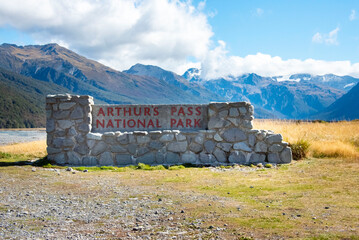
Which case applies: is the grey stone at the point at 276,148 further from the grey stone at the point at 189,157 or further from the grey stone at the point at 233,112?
the grey stone at the point at 189,157

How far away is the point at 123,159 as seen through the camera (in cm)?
1127

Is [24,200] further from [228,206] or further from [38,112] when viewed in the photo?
[38,112]

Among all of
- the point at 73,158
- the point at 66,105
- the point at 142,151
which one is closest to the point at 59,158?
the point at 73,158

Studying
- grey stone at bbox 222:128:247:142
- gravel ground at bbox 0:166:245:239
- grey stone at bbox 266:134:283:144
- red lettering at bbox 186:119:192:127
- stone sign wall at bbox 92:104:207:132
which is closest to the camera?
gravel ground at bbox 0:166:245:239

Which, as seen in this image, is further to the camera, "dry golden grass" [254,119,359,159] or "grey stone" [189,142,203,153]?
"dry golden grass" [254,119,359,159]

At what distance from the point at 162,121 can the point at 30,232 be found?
24.5ft

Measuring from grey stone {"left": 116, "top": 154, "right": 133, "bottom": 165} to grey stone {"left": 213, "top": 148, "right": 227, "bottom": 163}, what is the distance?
2.87 metres

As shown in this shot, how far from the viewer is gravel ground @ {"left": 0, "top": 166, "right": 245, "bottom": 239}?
4.45 metres

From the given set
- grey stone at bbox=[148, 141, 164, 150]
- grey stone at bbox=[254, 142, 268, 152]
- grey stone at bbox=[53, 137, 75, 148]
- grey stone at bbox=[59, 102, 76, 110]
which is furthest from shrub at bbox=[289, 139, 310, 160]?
grey stone at bbox=[59, 102, 76, 110]

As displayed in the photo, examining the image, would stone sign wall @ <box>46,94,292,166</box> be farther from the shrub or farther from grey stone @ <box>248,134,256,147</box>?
the shrub

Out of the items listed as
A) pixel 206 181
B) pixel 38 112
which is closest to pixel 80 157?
pixel 206 181

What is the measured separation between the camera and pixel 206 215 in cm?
522

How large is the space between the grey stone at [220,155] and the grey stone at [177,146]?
1.07 metres

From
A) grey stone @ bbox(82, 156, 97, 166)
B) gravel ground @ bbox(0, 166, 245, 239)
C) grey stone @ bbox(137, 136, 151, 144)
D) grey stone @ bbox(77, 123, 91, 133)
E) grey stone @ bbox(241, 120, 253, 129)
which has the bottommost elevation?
gravel ground @ bbox(0, 166, 245, 239)
